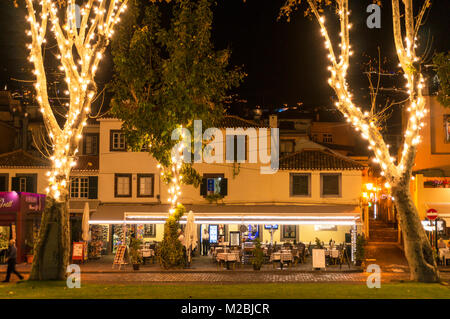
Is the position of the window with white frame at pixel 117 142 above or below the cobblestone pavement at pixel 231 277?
above

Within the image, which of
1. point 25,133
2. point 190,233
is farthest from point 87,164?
point 190,233

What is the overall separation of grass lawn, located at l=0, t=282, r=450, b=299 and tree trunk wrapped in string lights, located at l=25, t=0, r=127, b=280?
5.02 ft

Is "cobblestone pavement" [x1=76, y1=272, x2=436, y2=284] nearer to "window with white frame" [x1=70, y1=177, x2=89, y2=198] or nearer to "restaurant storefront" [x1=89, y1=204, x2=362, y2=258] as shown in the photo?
"restaurant storefront" [x1=89, y1=204, x2=362, y2=258]

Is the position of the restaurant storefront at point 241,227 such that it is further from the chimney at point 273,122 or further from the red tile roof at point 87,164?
the chimney at point 273,122

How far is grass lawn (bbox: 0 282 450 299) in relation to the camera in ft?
45.0

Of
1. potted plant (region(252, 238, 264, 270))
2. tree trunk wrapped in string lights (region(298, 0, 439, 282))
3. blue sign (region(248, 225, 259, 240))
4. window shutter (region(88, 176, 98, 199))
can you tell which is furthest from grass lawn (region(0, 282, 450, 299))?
window shutter (region(88, 176, 98, 199))

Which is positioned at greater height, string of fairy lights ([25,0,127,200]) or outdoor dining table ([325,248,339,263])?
string of fairy lights ([25,0,127,200])

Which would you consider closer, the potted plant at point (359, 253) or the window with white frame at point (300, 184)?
the potted plant at point (359, 253)

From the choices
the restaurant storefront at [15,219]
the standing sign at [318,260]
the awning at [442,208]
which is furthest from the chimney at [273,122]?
the restaurant storefront at [15,219]

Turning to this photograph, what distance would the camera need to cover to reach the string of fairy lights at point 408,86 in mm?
16594

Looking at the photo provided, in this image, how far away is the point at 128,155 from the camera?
1439 inches

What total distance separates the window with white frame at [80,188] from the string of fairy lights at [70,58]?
62.9 feet

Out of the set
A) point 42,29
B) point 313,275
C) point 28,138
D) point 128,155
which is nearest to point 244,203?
point 128,155
